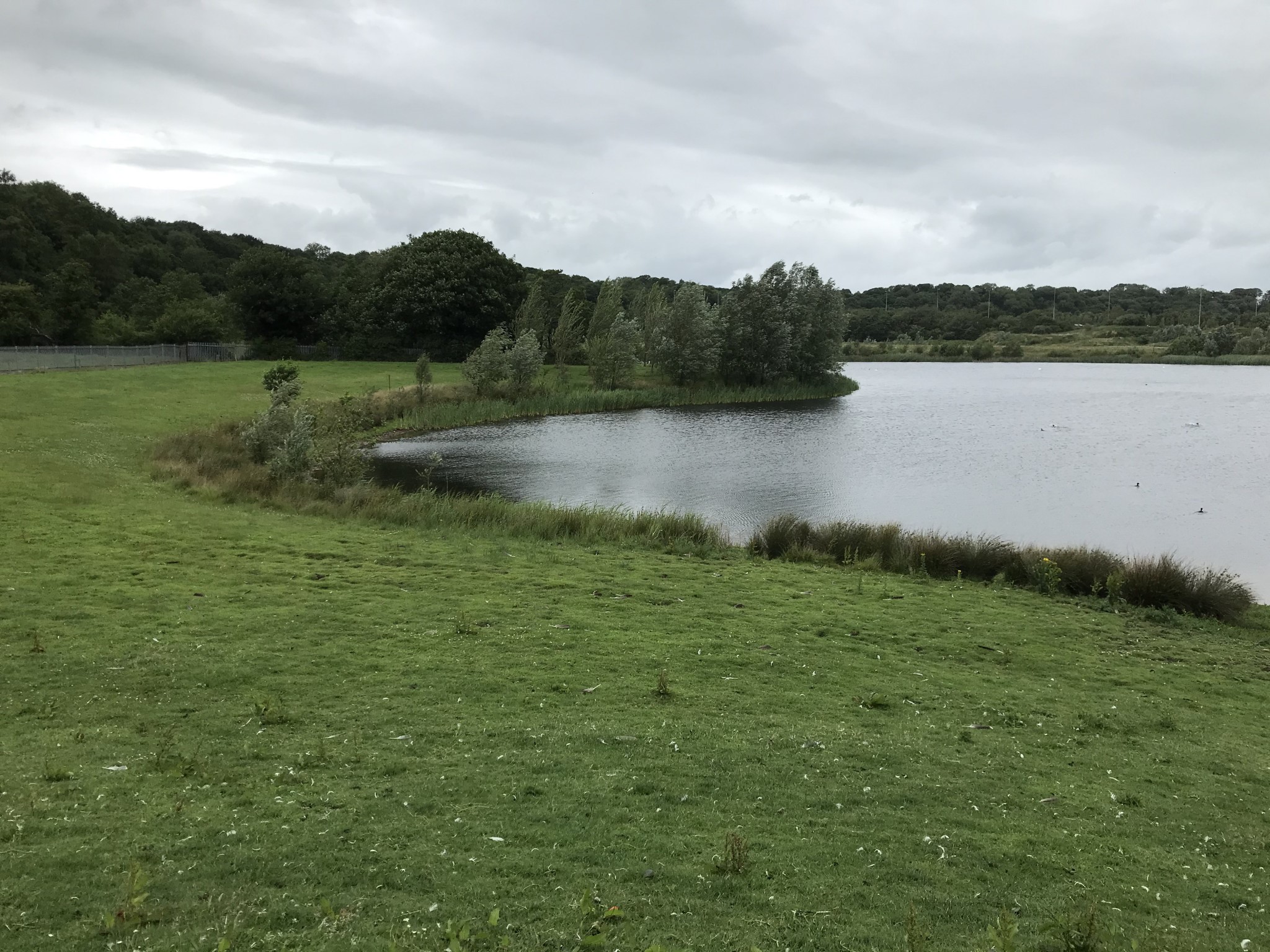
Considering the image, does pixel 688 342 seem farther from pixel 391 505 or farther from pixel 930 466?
pixel 391 505

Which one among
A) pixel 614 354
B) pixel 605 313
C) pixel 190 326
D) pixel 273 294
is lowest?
pixel 614 354

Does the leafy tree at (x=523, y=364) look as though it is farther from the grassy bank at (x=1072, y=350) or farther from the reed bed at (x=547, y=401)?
the grassy bank at (x=1072, y=350)

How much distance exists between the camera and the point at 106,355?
53625mm

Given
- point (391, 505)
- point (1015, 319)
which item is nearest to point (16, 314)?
point (391, 505)

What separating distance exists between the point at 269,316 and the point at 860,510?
64303 mm

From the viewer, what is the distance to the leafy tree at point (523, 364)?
193 ft

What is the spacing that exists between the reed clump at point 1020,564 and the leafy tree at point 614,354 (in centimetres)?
4697

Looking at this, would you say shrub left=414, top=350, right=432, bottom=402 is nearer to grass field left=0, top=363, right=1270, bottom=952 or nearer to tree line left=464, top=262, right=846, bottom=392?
tree line left=464, top=262, right=846, bottom=392

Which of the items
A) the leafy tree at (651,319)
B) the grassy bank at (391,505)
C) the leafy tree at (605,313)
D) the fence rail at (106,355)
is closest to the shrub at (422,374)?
the grassy bank at (391,505)

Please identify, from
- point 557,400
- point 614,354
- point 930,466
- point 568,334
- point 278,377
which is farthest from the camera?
point 568,334

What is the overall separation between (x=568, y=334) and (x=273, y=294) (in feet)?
87.6

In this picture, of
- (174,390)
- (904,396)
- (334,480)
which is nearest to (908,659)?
(334,480)

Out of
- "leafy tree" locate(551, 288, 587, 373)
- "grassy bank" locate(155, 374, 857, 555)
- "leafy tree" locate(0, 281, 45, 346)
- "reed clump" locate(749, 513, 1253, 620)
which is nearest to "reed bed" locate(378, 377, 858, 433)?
"leafy tree" locate(551, 288, 587, 373)

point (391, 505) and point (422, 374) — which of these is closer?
point (391, 505)
